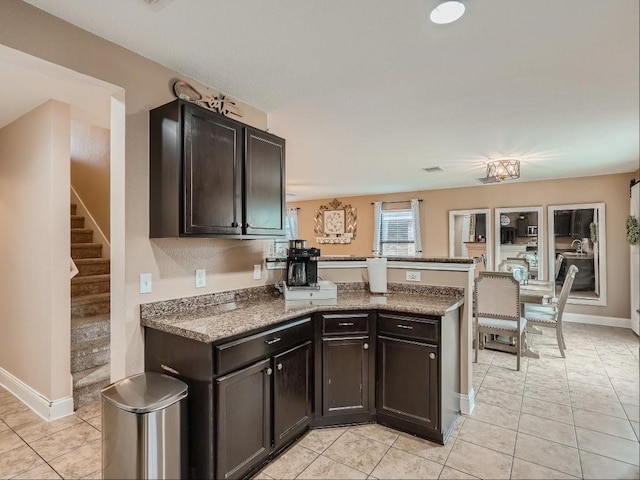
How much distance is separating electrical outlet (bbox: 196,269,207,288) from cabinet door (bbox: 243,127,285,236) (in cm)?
42

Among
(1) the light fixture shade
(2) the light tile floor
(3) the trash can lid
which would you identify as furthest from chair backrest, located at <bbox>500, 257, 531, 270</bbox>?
(3) the trash can lid

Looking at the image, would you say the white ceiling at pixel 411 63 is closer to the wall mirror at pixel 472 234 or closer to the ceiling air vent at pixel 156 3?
the ceiling air vent at pixel 156 3

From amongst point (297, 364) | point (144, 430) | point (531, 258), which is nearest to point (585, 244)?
point (297, 364)

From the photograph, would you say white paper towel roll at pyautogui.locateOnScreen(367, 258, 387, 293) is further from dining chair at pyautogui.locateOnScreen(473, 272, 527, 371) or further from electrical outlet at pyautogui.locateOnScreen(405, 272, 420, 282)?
dining chair at pyautogui.locateOnScreen(473, 272, 527, 371)

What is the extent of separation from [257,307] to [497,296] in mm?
2688

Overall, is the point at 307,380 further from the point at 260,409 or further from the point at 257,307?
the point at 257,307

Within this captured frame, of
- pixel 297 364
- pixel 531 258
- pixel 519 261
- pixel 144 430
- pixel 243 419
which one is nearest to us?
pixel 144 430

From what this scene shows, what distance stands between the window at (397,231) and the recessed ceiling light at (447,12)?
5.59 m

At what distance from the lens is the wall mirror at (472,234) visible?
628 cm

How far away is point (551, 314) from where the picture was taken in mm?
4027

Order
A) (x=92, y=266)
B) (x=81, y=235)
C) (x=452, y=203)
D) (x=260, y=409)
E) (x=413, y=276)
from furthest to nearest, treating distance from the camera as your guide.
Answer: (x=452, y=203), (x=81, y=235), (x=92, y=266), (x=413, y=276), (x=260, y=409)

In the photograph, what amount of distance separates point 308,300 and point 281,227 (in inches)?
23.4

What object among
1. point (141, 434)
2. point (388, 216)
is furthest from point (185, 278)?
point (388, 216)

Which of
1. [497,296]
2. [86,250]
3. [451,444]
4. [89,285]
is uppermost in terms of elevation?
[86,250]
